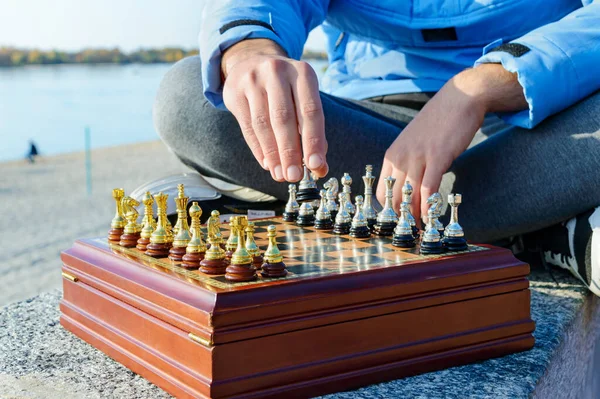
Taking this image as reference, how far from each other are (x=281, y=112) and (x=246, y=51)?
0.29 m

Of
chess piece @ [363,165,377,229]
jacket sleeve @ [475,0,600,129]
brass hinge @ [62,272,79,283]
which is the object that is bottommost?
brass hinge @ [62,272,79,283]

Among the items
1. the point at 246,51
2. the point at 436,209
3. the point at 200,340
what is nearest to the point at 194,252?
the point at 200,340

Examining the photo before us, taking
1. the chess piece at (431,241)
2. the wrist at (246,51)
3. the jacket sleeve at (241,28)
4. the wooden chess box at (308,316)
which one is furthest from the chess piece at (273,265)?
the jacket sleeve at (241,28)

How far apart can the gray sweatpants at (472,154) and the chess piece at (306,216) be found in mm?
345

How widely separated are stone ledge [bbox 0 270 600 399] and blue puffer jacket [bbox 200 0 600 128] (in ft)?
1.41

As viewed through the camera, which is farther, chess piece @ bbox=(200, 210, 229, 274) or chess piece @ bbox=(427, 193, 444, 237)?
chess piece @ bbox=(427, 193, 444, 237)

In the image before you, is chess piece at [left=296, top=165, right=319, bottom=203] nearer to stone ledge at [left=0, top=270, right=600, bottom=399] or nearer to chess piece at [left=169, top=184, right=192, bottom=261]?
chess piece at [left=169, top=184, right=192, bottom=261]

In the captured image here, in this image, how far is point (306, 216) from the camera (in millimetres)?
1433

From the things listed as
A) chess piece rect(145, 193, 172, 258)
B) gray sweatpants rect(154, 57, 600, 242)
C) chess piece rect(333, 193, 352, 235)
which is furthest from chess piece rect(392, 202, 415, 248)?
gray sweatpants rect(154, 57, 600, 242)

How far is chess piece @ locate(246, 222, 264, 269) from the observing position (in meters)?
1.06

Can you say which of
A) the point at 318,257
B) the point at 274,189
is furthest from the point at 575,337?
the point at 274,189

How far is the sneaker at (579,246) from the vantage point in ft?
4.86

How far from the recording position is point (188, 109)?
1.78 metres

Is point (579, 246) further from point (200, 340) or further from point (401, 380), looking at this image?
point (200, 340)
